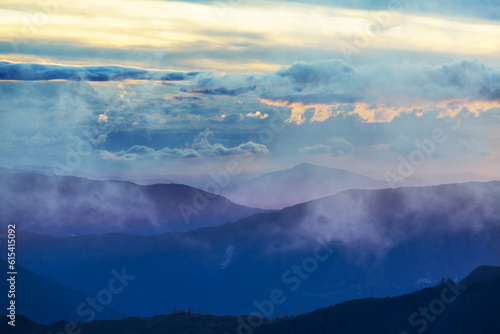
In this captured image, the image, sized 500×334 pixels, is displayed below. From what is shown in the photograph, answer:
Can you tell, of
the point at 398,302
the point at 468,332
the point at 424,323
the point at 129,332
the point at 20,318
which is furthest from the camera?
the point at 20,318

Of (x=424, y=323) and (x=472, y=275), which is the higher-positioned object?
(x=472, y=275)

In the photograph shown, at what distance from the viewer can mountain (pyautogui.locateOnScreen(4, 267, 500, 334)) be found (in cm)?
11062

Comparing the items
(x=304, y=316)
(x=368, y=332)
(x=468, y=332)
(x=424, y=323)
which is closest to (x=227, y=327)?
(x=304, y=316)

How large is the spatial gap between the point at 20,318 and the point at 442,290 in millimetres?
106819

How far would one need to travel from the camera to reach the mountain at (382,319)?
111 meters

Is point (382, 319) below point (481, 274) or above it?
below

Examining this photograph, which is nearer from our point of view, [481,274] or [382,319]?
[382,319]

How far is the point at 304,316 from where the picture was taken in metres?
135

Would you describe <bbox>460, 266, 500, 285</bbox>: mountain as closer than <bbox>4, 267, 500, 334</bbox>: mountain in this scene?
No

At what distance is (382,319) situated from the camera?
128 metres

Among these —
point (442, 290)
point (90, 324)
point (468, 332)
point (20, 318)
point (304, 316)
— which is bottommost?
point (468, 332)

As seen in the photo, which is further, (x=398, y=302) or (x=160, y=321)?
(x=160, y=321)

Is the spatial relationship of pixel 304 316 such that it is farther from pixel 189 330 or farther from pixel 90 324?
pixel 90 324

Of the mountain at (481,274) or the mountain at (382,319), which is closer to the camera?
the mountain at (382,319)
